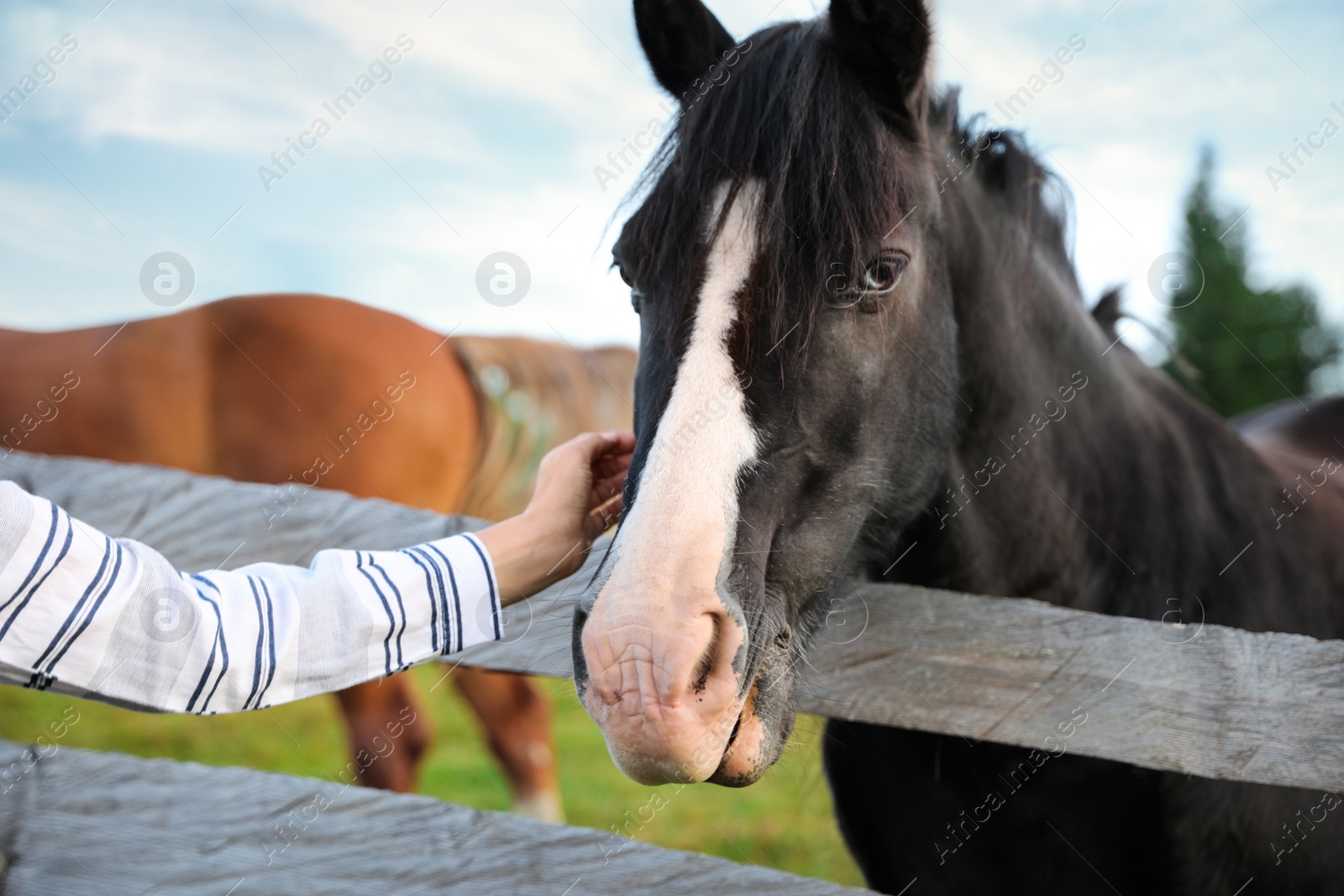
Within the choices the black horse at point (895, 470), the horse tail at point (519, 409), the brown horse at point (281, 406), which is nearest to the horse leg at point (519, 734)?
the brown horse at point (281, 406)

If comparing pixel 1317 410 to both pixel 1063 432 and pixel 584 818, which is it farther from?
pixel 584 818

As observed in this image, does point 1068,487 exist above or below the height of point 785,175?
below

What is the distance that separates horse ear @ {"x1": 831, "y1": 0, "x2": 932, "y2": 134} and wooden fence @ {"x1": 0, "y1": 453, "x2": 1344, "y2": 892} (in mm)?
932

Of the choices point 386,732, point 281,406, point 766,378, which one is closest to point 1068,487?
point 766,378

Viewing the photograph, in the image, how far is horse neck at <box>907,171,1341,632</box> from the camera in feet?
6.22

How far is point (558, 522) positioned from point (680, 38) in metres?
1.12

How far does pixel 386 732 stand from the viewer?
147 inches

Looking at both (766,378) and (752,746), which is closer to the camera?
(752,746)

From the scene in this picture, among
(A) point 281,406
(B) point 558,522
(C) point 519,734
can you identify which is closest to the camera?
(B) point 558,522

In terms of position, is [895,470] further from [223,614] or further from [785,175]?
[223,614]

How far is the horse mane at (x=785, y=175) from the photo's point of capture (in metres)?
1.47

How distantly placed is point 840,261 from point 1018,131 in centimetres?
91

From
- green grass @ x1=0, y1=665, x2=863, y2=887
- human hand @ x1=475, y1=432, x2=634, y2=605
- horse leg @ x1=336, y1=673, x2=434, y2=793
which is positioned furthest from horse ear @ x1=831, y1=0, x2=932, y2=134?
horse leg @ x1=336, y1=673, x2=434, y2=793

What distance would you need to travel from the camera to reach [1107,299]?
2.42 metres
